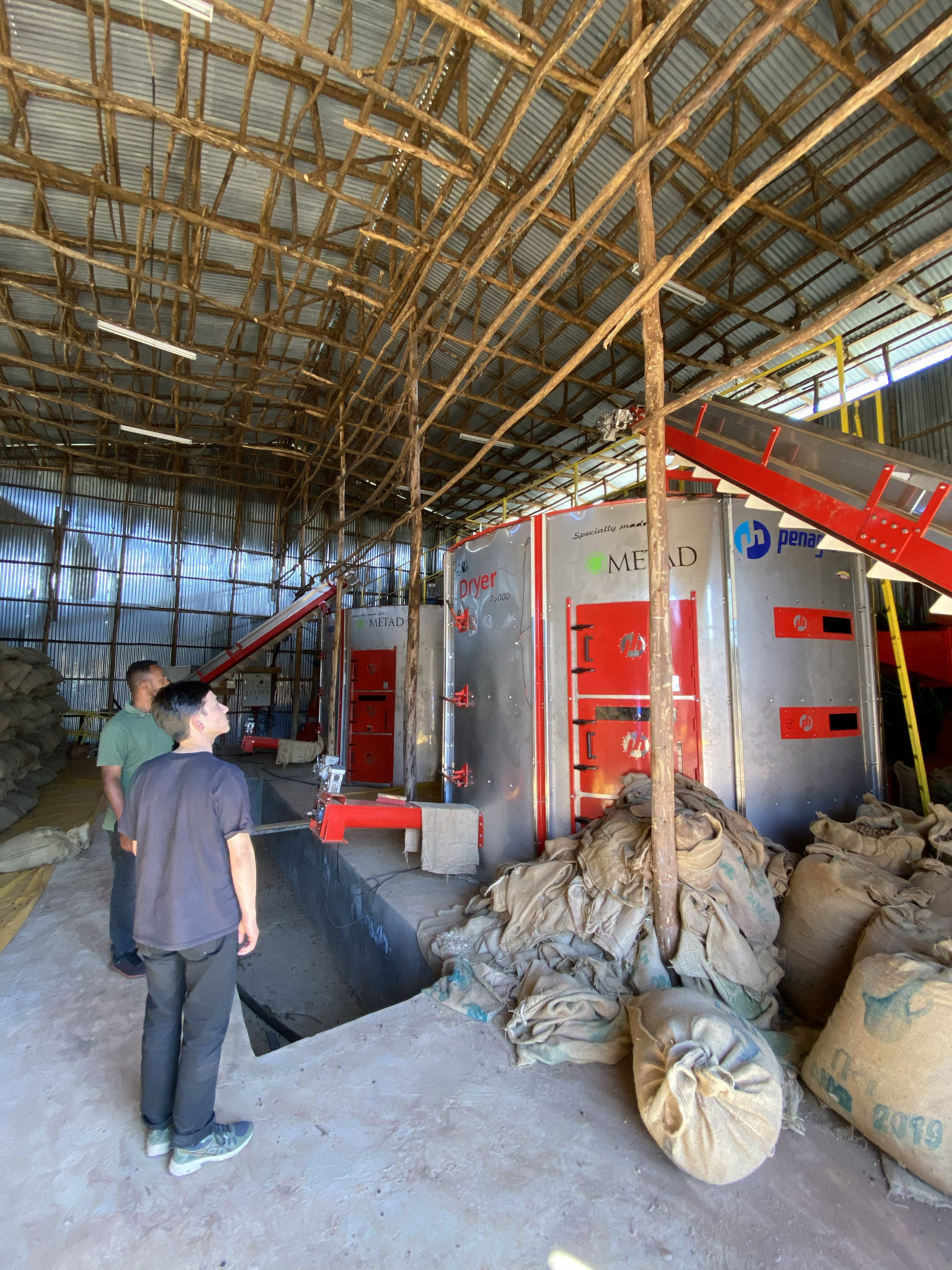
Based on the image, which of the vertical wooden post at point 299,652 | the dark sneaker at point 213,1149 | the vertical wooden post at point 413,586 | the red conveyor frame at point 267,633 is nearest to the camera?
the dark sneaker at point 213,1149

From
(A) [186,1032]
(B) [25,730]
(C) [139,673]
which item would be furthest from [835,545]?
(B) [25,730]

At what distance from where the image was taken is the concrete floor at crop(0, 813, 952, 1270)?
7.18 ft

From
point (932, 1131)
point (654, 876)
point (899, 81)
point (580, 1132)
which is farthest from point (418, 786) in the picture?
point (899, 81)

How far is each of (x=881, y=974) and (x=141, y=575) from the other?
18.5 m

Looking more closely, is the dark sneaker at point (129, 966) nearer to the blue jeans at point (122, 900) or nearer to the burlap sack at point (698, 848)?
the blue jeans at point (122, 900)

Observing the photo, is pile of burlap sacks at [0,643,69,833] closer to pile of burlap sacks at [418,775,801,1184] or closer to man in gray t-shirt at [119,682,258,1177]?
man in gray t-shirt at [119,682,258,1177]

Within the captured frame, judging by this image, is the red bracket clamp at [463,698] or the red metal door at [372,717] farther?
the red metal door at [372,717]

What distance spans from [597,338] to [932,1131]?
15.9 ft

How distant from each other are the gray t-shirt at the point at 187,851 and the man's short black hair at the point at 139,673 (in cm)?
171

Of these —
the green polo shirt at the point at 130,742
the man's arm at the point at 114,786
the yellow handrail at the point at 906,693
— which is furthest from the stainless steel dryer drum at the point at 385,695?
the yellow handrail at the point at 906,693

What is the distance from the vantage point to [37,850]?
6293mm

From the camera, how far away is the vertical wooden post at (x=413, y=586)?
7148 mm

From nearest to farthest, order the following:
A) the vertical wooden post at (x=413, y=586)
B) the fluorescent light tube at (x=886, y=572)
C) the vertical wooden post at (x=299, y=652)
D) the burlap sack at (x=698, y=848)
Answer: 1. the fluorescent light tube at (x=886, y=572)
2. the burlap sack at (x=698, y=848)
3. the vertical wooden post at (x=413, y=586)
4. the vertical wooden post at (x=299, y=652)

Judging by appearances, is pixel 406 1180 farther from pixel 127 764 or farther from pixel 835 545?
pixel 835 545
